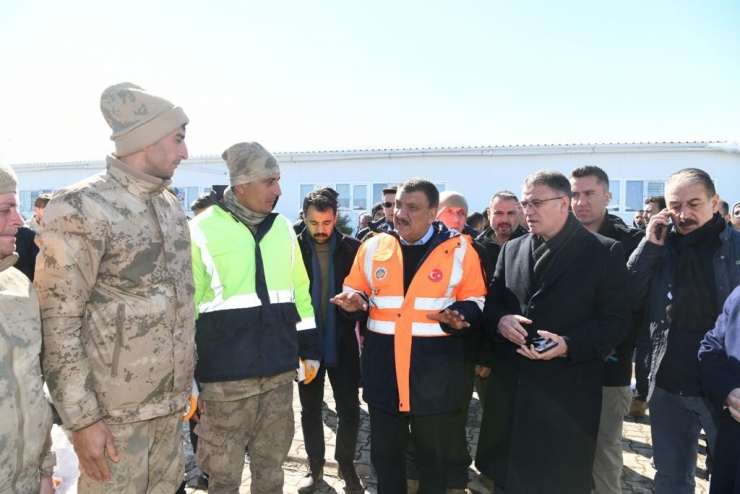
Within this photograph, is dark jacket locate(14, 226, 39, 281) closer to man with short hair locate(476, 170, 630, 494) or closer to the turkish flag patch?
the turkish flag patch

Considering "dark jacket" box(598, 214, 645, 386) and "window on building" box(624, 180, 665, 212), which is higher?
"window on building" box(624, 180, 665, 212)

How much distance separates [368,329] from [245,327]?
90cm

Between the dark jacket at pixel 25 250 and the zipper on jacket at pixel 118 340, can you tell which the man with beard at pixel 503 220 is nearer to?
→ the zipper on jacket at pixel 118 340

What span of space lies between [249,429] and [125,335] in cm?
111

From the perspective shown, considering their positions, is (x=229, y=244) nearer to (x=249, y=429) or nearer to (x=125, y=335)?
(x=125, y=335)

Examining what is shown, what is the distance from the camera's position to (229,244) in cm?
279

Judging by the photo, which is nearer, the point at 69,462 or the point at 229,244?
the point at 229,244

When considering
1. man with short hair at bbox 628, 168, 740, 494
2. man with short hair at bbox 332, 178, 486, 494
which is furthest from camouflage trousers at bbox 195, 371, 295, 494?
man with short hair at bbox 628, 168, 740, 494

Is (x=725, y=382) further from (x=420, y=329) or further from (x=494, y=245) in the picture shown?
(x=494, y=245)

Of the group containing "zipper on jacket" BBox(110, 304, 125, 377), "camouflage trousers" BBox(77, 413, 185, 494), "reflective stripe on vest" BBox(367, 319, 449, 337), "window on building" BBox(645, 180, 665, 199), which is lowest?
"camouflage trousers" BBox(77, 413, 185, 494)

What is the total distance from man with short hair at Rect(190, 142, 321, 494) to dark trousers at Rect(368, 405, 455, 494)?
23.5 inches

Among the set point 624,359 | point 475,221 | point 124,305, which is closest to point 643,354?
point 624,359

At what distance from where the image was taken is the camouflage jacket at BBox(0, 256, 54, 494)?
1.68 meters

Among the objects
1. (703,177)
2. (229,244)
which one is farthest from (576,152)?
(229,244)
